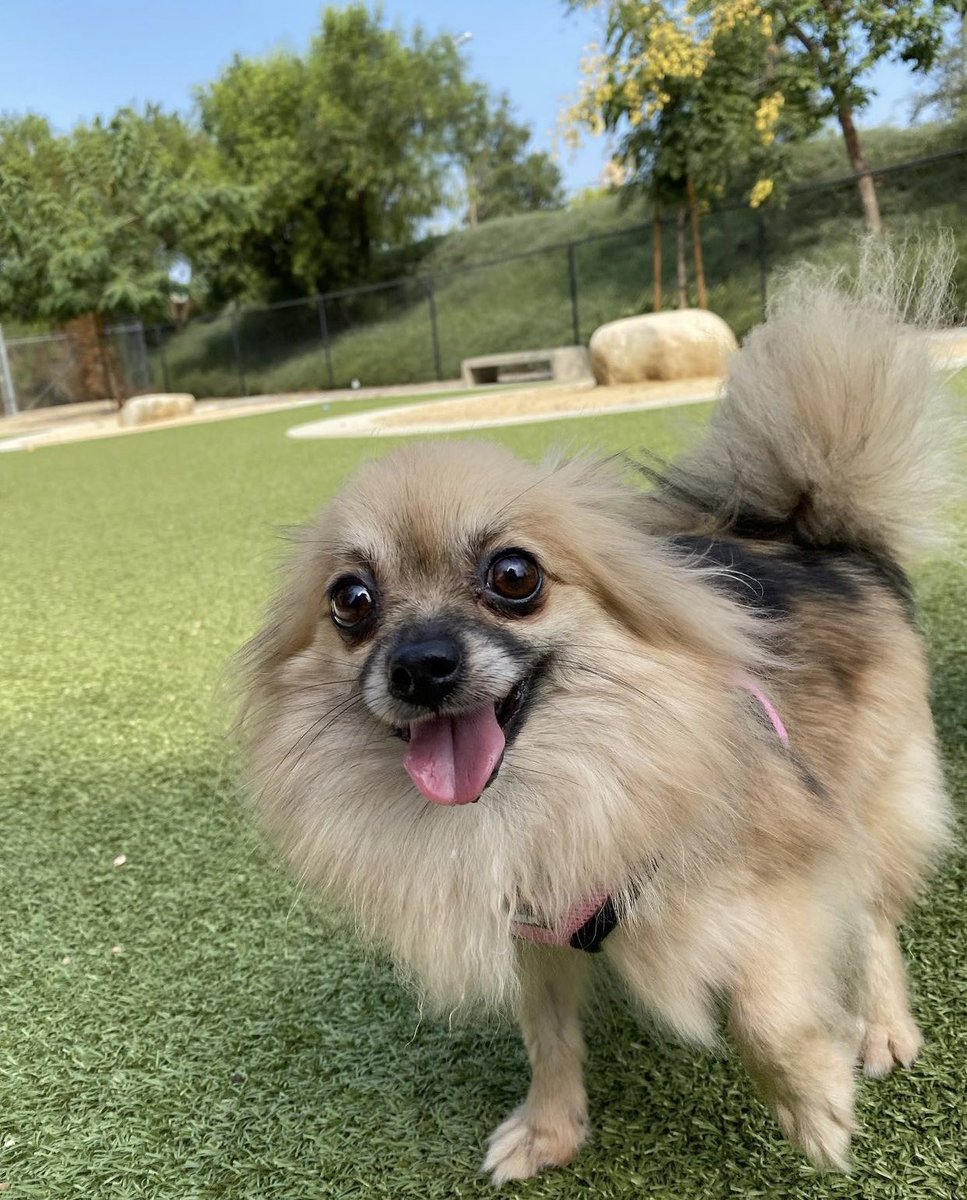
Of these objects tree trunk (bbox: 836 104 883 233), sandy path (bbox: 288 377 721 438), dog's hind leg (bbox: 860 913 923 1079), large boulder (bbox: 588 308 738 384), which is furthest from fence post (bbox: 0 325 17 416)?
dog's hind leg (bbox: 860 913 923 1079)

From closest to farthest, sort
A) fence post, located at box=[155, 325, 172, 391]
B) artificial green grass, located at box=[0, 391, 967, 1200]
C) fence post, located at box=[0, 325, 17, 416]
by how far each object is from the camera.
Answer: artificial green grass, located at box=[0, 391, 967, 1200] < fence post, located at box=[0, 325, 17, 416] < fence post, located at box=[155, 325, 172, 391]

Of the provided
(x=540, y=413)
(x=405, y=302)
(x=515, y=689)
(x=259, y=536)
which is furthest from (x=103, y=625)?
(x=405, y=302)

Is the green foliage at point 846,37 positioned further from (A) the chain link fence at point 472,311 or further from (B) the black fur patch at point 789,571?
(B) the black fur patch at point 789,571

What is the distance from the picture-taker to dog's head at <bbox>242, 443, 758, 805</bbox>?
1339mm

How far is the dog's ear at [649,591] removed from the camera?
145 cm

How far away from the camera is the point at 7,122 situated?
86.7ft

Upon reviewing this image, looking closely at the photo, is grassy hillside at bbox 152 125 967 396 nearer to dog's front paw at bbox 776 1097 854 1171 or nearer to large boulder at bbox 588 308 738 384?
large boulder at bbox 588 308 738 384

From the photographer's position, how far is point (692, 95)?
14.8 m

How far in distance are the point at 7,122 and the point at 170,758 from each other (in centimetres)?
3031

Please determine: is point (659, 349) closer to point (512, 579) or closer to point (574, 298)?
point (574, 298)

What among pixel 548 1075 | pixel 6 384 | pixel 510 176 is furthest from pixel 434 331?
pixel 510 176

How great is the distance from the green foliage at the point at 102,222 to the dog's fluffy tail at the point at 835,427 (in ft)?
77.4

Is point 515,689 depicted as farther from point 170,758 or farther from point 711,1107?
point 170,758

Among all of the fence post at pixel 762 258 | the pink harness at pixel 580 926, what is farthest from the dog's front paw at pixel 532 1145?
the fence post at pixel 762 258
